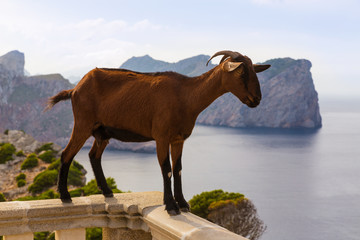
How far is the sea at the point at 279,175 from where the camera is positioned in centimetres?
7769

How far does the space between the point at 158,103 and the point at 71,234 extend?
5.82 feet

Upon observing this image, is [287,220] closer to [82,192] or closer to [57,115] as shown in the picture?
[82,192]

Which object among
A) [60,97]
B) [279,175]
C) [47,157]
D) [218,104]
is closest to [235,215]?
[47,157]

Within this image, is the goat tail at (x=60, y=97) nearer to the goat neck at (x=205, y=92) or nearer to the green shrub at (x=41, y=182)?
the goat neck at (x=205, y=92)

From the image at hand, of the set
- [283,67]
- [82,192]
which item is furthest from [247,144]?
[82,192]

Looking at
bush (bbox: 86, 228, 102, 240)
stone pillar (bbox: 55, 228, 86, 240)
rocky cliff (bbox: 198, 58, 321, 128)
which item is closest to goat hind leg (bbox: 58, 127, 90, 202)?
stone pillar (bbox: 55, 228, 86, 240)

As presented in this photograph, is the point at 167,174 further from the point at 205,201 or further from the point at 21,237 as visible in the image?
the point at 205,201

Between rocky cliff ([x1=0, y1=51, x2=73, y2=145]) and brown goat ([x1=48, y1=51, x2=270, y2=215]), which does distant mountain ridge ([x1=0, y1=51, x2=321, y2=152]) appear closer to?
rocky cliff ([x1=0, y1=51, x2=73, y2=145])

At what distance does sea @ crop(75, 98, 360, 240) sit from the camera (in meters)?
77.7

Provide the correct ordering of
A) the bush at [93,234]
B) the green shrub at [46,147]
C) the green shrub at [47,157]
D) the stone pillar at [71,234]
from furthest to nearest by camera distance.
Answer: the green shrub at [46,147], the green shrub at [47,157], the bush at [93,234], the stone pillar at [71,234]

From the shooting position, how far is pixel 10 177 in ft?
173

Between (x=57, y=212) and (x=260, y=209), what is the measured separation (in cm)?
8361

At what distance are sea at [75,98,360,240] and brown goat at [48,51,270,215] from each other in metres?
68.3

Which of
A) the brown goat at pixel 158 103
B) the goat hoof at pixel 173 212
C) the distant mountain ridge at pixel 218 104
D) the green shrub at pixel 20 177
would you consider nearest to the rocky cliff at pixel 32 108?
the distant mountain ridge at pixel 218 104
